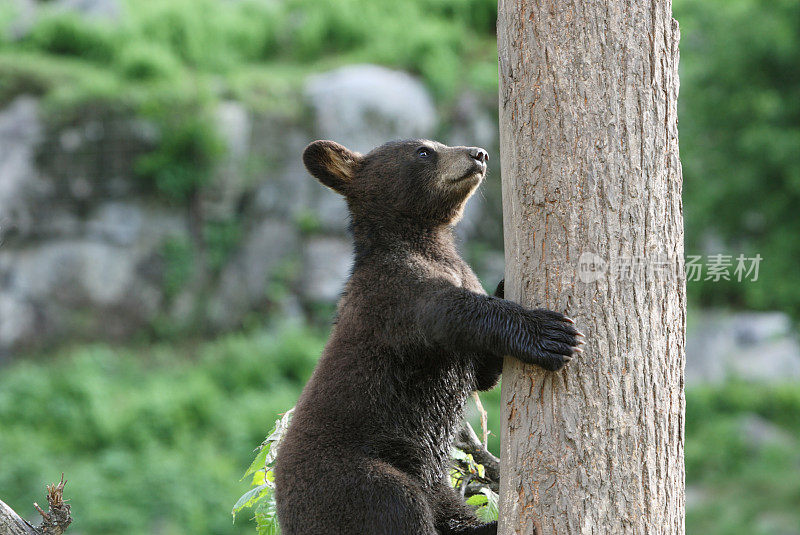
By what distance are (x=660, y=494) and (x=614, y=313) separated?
632 mm

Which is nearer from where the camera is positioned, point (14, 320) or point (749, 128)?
point (749, 128)

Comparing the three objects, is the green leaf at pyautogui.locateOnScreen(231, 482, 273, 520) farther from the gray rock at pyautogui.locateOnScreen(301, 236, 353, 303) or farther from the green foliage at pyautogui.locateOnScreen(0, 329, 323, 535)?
the gray rock at pyautogui.locateOnScreen(301, 236, 353, 303)

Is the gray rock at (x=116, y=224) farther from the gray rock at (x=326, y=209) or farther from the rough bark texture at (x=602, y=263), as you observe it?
the rough bark texture at (x=602, y=263)

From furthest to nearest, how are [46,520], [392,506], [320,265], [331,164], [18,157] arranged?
[320,265], [18,157], [331,164], [46,520], [392,506]

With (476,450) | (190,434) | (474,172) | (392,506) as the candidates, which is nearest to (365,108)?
(190,434)

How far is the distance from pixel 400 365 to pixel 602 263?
1.10m

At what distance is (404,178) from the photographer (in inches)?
164

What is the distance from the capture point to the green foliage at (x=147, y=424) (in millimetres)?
10172

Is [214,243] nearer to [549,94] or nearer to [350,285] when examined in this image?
[350,285]

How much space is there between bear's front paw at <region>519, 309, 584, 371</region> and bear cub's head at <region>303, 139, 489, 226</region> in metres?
1.25

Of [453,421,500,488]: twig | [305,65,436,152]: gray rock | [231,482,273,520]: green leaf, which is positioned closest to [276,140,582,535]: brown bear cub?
[453,421,500,488]: twig

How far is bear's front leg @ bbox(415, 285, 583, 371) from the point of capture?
9.62ft

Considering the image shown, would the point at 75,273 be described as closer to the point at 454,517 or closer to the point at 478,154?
the point at 478,154

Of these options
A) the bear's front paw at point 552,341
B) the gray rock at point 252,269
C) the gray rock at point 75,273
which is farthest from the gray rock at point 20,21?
the bear's front paw at point 552,341
